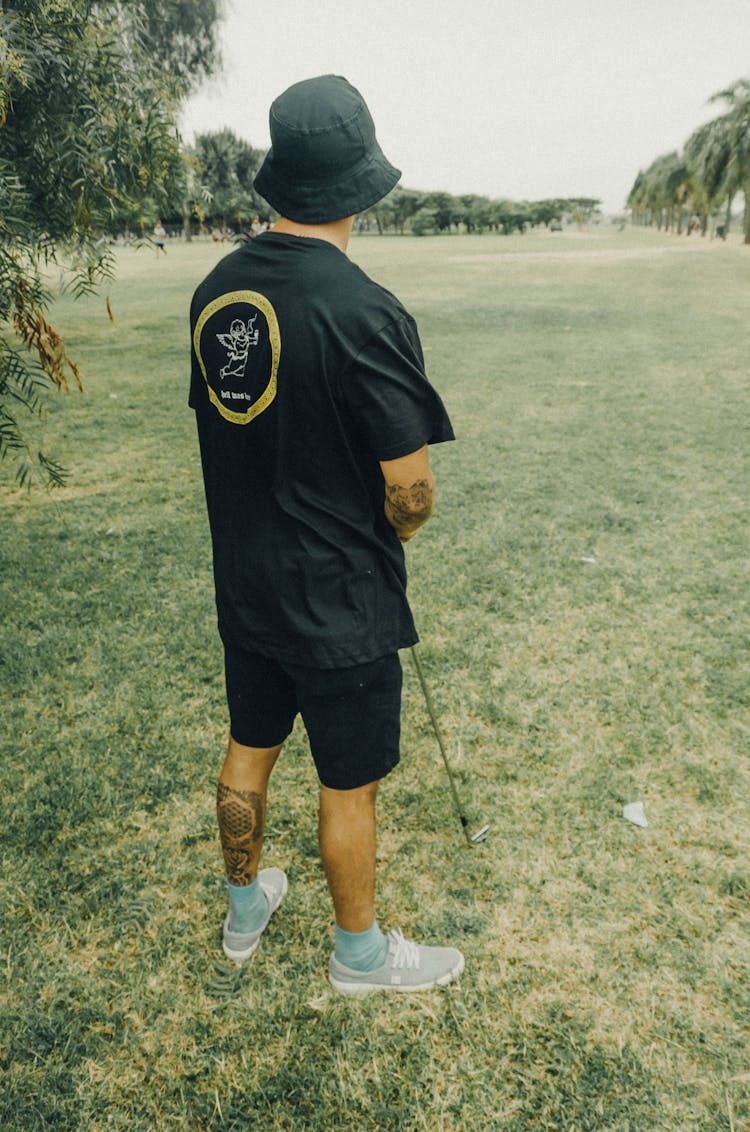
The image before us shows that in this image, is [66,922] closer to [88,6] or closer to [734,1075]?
[734,1075]

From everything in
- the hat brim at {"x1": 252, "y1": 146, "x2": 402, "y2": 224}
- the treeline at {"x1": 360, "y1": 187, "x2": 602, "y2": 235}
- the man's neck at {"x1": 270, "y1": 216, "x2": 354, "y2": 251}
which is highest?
the treeline at {"x1": 360, "y1": 187, "x2": 602, "y2": 235}

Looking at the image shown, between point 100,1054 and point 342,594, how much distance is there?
149 centimetres

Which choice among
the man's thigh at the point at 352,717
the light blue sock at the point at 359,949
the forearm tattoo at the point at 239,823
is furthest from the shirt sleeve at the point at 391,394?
the light blue sock at the point at 359,949

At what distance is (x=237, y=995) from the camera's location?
224cm

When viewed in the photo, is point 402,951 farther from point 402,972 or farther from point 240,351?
point 240,351

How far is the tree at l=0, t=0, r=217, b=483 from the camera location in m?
3.56

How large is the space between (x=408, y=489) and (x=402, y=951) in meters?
1.46

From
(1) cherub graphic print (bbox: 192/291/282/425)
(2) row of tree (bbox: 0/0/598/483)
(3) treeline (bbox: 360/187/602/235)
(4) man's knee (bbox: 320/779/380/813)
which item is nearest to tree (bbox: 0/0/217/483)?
(2) row of tree (bbox: 0/0/598/483)

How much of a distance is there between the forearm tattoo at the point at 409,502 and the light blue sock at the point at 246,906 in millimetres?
1290

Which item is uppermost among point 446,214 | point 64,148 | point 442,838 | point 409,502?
point 446,214

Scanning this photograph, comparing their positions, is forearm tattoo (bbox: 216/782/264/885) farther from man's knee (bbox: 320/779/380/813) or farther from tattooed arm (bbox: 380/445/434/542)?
tattooed arm (bbox: 380/445/434/542)

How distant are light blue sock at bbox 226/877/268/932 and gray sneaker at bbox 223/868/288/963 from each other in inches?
0.8

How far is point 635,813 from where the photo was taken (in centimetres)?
288

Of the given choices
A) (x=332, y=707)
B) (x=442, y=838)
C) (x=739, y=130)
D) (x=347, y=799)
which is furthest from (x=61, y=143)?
(x=739, y=130)
